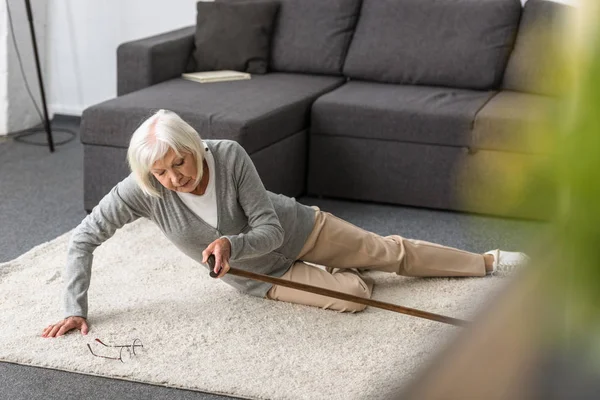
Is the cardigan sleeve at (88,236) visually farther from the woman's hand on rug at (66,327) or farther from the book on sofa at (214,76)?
the book on sofa at (214,76)

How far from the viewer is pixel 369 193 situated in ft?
12.9

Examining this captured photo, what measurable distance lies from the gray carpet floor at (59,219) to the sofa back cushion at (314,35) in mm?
774

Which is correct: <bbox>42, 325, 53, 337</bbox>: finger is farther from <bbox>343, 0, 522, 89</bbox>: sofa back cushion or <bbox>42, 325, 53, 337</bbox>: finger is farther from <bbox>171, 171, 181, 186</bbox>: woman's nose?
<bbox>343, 0, 522, 89</bbox>: sofa back cushion

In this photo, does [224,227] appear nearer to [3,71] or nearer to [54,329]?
[54,329]

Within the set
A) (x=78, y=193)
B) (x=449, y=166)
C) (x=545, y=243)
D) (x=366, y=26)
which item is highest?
(x=545, y=243)

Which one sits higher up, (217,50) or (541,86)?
(541,86)

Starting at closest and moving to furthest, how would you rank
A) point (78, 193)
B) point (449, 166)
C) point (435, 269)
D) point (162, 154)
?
point (162, 154)
point (435, 269)
point (449, 166)
point (78, 193)

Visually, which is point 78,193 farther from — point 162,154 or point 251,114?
point 162,154

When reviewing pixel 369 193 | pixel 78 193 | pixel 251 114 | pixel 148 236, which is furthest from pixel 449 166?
pixel 78 193

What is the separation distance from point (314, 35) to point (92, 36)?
153 centimetres

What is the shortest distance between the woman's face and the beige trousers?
0.47 metres

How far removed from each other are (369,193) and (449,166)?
0.37 metres

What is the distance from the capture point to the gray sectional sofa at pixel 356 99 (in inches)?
144

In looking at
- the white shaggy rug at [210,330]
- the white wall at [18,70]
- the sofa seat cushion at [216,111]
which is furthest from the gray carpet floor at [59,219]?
the sofa seat cushion at [216,111]
